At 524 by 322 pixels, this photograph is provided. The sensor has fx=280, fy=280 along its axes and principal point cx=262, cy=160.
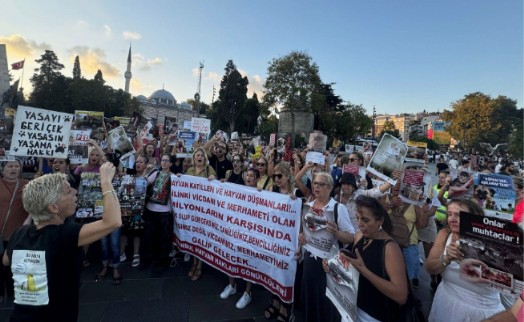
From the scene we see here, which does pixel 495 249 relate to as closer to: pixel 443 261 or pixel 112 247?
pixel 443 261

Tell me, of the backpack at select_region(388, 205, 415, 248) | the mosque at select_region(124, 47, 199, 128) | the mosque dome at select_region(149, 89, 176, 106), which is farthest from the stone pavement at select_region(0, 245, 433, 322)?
the mosque dome at select_region(149, 89, 176, 106)

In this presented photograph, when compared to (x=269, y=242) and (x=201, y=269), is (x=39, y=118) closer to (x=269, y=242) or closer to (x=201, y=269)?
(x=201, y=269)

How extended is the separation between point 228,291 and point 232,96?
176 feet

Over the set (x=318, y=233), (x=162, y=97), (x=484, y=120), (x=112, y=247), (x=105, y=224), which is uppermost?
(x=162, y=97)

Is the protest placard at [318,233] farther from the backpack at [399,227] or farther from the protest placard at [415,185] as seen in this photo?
the backpack at [399,227]

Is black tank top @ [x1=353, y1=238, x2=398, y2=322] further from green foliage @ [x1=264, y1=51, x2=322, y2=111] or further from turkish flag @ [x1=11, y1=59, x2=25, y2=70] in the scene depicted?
turkish flag @ [x1=11, y1=59, x2=25, y2=70]

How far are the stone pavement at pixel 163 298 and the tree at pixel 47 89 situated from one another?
5570cm

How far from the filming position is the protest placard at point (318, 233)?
108 inches

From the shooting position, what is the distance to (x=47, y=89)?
50.6 meters

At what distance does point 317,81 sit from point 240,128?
24173 millimetres

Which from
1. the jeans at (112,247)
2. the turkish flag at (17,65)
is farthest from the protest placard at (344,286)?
the turkish flag at (17,65)

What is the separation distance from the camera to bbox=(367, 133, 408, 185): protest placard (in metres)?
3.57

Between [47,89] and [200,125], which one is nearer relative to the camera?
[200,125]

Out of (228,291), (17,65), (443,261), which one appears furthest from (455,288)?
(17,65)
